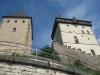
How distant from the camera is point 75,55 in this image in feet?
67.0

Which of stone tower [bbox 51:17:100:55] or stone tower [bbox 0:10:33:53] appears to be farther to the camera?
stone tower [bbox 51:17:100:55]

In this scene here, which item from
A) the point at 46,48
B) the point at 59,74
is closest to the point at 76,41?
the point at 46,48

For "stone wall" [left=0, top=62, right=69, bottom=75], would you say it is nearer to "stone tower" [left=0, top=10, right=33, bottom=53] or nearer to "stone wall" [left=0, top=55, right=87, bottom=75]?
"stone wall" [left=0, top=55, right=87, bottom=75]

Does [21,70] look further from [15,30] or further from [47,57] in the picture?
[15,30]

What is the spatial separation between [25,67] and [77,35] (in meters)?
21.3

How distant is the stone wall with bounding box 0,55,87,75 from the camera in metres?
7.25

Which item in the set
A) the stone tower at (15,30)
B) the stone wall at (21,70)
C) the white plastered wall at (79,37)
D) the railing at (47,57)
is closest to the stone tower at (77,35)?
the white plastered wall at (79,37)

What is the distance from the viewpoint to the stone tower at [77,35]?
25064 millimetres

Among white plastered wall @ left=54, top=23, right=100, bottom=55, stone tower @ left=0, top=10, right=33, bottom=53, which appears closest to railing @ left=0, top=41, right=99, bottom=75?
stone tower @ left=0, top=10, right=33, bottom=53

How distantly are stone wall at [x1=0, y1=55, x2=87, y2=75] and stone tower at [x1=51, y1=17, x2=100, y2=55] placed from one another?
16739 mm

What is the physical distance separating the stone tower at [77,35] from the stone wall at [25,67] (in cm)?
1674

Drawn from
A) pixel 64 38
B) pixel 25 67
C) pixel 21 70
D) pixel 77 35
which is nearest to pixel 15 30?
pixel 64 38

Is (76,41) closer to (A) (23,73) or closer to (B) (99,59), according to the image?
(B) (99,59)

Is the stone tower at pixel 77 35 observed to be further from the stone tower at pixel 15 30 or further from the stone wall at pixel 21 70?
the stone wall at pixel 21 70
